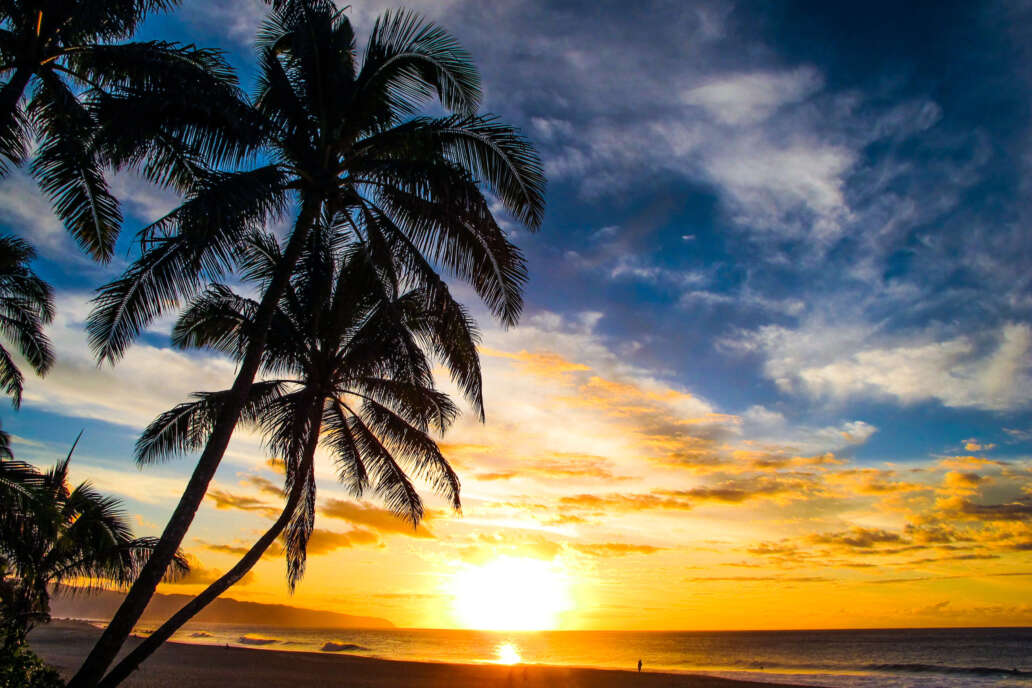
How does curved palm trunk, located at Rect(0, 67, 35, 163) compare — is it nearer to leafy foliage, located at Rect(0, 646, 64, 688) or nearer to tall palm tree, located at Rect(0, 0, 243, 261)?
tall palm tree, located at Rect(0, 0, 243, 261)

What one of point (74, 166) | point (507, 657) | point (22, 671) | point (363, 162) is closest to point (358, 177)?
point (363, 162)

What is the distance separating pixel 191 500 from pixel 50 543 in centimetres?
447

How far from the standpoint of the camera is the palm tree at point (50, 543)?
19.2 feet

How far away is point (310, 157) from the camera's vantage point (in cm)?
839

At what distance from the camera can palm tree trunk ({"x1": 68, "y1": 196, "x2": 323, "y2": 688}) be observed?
664 cm

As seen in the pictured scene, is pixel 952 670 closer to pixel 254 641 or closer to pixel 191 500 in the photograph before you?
pixel 191 500

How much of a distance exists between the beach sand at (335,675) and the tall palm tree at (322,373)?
959 cm

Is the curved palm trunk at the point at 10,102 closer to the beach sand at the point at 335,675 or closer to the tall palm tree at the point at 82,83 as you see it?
the tall palm tree at the point at 82,83

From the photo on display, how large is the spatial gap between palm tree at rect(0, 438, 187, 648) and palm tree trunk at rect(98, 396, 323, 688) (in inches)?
26.0

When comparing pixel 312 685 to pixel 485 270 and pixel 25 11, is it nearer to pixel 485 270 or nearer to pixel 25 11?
pixel 485 270

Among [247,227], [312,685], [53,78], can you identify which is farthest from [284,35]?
[312,685]

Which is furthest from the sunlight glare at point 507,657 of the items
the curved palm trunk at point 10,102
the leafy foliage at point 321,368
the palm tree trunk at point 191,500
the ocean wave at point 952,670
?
the curved palm trunk at point 10,102

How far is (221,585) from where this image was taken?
9492mm

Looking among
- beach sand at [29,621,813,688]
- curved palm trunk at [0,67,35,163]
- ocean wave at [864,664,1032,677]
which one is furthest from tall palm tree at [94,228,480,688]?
ocean wave at [864,664,1032,677]
